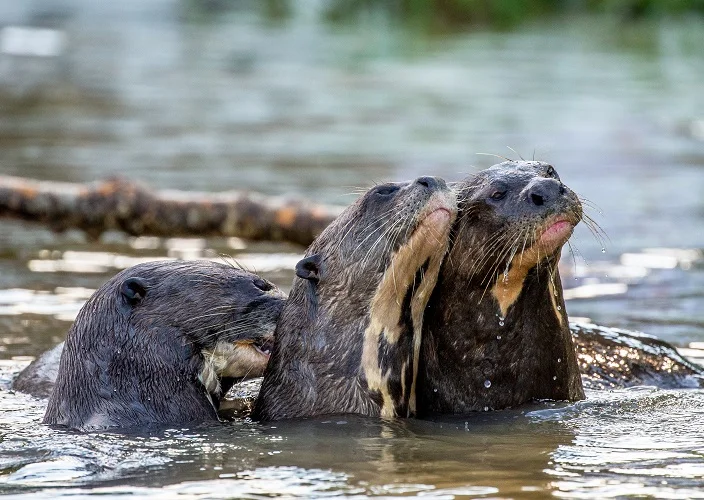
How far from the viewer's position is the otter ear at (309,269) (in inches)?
250

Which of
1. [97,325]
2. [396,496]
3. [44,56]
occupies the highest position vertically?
[44,56]

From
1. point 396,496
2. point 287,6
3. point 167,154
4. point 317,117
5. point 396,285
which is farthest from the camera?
point 287,6

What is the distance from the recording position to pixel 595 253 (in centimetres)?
1118

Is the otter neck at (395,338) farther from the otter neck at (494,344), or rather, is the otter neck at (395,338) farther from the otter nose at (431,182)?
the otter nose at (431,182)

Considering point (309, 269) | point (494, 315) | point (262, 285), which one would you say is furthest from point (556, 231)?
point (262, 285)

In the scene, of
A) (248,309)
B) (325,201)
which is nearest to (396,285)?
(248,309)

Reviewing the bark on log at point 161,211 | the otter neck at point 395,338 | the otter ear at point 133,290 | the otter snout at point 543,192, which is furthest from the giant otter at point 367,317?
the bark on log at point 161,211

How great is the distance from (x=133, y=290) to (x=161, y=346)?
0.26m

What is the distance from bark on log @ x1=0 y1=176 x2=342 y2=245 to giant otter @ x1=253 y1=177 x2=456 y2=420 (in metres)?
3.58

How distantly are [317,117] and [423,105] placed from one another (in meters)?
1.83

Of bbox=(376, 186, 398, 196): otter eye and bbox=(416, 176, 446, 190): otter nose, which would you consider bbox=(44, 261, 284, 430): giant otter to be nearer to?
bbox=(376, 186, 398, 196): otter eye

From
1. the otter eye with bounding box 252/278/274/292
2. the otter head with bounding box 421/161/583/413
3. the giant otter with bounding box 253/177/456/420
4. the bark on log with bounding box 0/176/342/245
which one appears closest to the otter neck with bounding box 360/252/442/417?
the giant otter with bounding box 253/177/456/420

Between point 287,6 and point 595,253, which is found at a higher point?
point 287,6

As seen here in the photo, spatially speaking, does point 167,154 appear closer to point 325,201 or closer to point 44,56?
point 325,201
